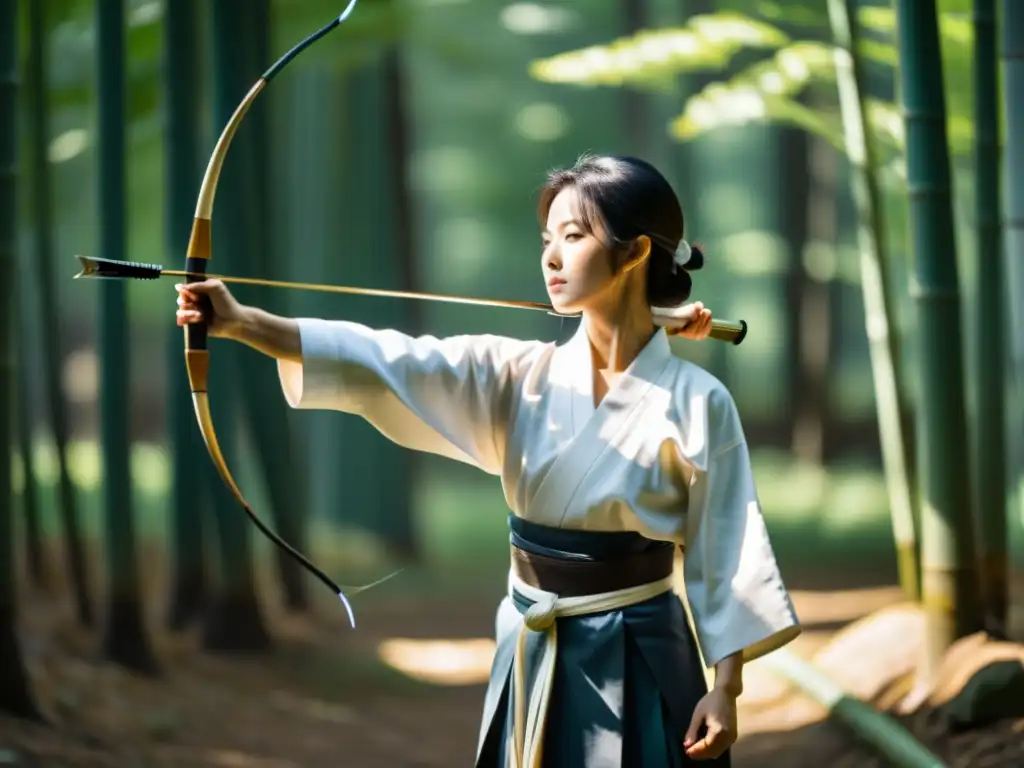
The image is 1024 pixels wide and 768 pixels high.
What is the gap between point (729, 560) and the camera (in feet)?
4.76

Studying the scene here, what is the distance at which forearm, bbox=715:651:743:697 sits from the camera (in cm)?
142

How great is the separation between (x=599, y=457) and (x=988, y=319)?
2.06 meters

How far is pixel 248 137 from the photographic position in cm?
393

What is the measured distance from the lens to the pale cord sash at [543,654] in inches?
58.2

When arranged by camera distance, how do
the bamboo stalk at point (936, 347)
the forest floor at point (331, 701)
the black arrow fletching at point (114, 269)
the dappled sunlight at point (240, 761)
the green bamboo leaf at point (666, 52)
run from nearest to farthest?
1. the black arrow fletching at point (114, 269)
2. the bamboo stalk at point (936, 347)
3. the forest floor at point (331, 701)
4. the dappled sunlight at point (240, 761)
5. the green bamboo leaf at point (666, 52)

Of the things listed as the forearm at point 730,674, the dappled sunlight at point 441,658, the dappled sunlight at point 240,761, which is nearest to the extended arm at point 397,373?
the forearm at point 730,674

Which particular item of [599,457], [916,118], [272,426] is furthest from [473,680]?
[599,457]

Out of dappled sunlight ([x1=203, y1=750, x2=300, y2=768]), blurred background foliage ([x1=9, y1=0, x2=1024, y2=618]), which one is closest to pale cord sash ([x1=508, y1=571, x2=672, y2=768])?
blurred background foliage ([x1=9, y1=0, x2=1024, y2=618])

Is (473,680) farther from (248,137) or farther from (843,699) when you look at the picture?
(248,137)

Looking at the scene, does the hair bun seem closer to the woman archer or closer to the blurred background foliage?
the woman archer

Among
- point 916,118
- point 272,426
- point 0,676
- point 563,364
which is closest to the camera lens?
point 563,364

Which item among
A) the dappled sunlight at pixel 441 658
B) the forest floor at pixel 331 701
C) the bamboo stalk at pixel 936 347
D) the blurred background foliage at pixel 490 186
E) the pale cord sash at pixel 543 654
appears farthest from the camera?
the dappled sunlight at pixel 441 658

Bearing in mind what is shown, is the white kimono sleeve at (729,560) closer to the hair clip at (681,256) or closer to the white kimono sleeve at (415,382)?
the hair clip at (681,256)

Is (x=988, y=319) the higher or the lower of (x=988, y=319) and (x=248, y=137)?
the lower
